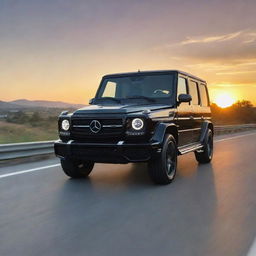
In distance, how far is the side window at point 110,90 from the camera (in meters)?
8.04

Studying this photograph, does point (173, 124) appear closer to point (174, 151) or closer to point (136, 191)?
point (174, 151)

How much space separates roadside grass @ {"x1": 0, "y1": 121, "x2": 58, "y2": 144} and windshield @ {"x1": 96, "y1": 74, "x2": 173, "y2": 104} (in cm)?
1217

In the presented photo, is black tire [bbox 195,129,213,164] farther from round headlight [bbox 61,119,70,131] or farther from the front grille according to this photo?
round headlight [bbox 61,119,70,131]

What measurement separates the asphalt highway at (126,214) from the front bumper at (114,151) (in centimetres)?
48

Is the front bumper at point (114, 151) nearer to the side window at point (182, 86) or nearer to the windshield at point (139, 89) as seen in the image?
the windshield at point (139, 89)

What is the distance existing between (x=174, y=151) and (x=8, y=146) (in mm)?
3988

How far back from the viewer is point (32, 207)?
5234 millimetres

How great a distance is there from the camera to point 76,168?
7.25 meters

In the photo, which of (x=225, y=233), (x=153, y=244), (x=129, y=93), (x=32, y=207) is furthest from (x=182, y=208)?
(x=129, y=93)

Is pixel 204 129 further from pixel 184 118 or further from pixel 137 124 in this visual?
pixel 137 124

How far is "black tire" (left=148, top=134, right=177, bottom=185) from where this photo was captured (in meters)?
6.48

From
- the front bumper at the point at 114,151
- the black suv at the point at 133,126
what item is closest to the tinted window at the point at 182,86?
the black suv at the point at 133,126

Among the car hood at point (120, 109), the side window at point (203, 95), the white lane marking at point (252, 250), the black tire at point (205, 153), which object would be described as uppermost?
the side window at point (203, 95)

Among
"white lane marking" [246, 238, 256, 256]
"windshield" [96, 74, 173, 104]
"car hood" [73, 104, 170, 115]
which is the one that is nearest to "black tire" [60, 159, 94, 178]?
"car hood" [73, 104, 170, 115]
